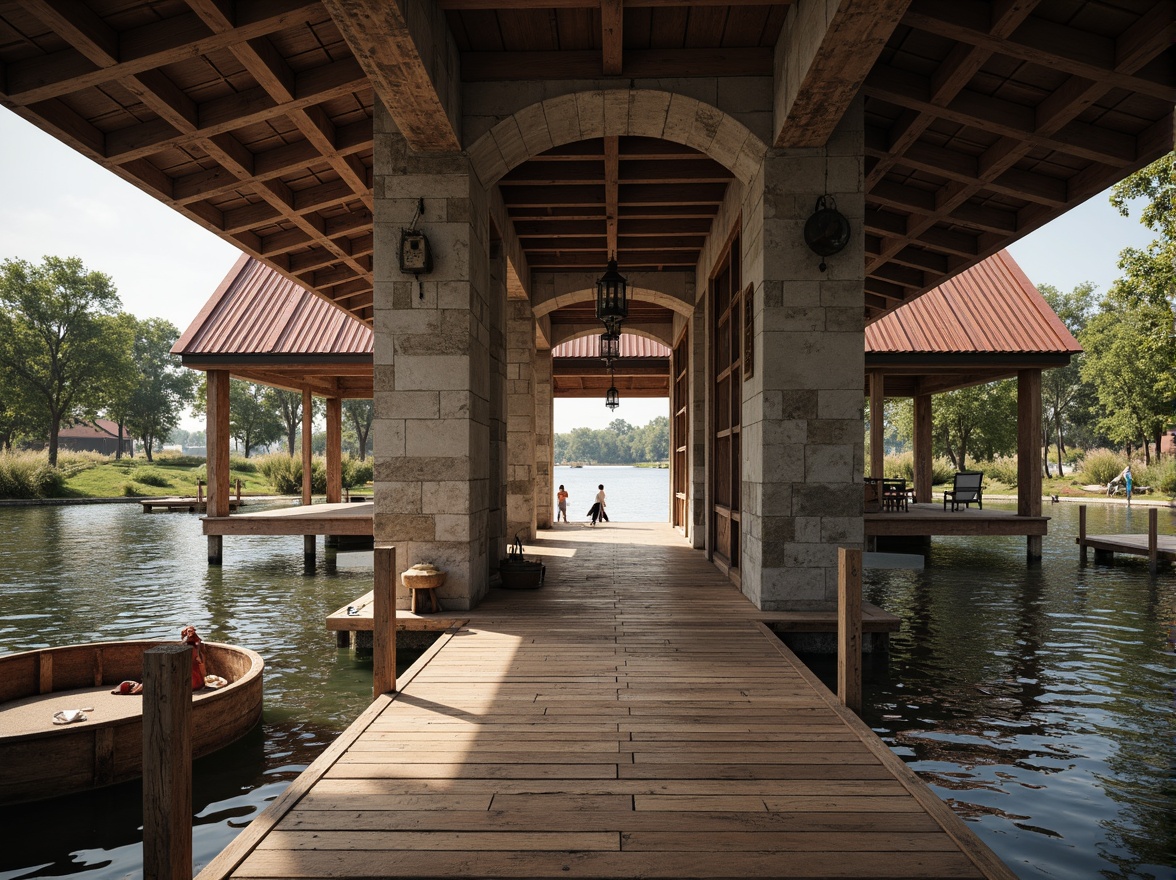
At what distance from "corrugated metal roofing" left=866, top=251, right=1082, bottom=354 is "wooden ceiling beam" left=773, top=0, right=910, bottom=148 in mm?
8234

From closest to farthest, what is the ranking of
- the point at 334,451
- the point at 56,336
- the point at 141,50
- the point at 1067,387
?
the point at 141,50 < the point at 334,451 < the point at 56,336 < the point at 1067,387

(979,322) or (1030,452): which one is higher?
(979,322)

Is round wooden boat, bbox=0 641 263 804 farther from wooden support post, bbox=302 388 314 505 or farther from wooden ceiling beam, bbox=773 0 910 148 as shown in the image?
Result: wooden support post, bbox=302 388 314 505

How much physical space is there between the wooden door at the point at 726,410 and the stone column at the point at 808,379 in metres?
1.26

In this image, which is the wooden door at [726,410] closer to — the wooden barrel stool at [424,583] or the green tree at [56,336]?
the wooden barrel stool at [424,583]

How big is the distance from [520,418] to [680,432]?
12.2 feet

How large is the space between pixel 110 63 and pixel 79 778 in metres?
4.47

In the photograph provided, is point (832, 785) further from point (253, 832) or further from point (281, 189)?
point (281, 189)

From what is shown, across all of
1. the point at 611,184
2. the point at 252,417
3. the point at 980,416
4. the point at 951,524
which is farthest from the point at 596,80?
the point at 252,417

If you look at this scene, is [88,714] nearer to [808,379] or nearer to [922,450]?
[808,379]

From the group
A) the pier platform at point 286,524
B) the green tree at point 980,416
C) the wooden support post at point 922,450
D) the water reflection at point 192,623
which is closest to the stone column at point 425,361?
the water reflection at point 192,623

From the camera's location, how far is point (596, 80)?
639 cm

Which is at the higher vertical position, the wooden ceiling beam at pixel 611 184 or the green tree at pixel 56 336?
the green tree at pixel 56 336

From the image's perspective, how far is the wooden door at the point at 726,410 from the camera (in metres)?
8.53
